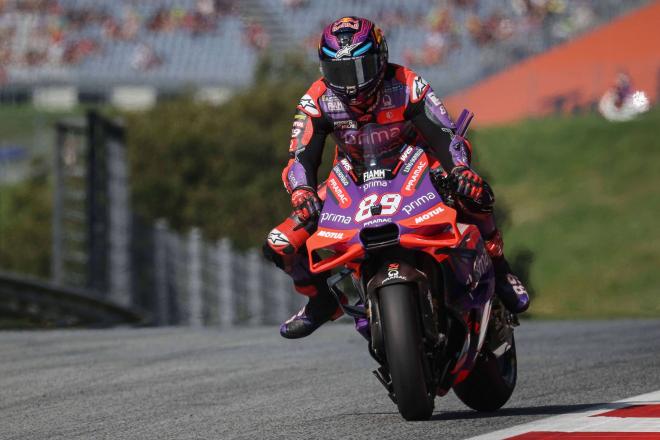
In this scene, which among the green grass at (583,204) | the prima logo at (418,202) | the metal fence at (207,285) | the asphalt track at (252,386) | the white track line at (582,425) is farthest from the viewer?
the green grass at (583,204)

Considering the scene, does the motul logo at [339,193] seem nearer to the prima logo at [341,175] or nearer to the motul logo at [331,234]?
the prima logo at [341,175]

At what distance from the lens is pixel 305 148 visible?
6.98 meters

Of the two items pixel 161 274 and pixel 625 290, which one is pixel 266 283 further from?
pixel 625 290

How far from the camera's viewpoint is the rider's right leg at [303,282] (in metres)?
6.79

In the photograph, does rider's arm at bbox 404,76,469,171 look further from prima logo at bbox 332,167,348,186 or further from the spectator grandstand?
the spectator grandstand

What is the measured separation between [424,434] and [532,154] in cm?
3593

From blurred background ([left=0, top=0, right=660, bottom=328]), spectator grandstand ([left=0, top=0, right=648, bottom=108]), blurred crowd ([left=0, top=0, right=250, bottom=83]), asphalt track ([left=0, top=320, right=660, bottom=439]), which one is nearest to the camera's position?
asphalt track ([left=0, top=320, right=660, bottom=439])

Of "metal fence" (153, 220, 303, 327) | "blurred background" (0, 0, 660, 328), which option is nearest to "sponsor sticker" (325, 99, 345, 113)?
"metal fence" (153, 220, 303, 327)

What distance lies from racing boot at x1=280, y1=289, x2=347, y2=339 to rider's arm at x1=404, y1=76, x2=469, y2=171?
2.92 feet

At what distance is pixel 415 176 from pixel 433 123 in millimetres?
464

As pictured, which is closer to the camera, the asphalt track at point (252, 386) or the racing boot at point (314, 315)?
the asphalt track at point (252, 386)

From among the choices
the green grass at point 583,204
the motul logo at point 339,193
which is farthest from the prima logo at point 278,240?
the green grass at point 583,204

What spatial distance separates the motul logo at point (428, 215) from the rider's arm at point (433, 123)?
1.56 ft

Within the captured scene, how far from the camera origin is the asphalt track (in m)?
6.40
